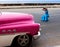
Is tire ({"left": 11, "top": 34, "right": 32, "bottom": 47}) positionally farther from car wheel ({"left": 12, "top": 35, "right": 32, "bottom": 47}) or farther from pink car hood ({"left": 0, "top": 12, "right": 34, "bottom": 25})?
pink car hood ({"left": 0, "top": 12, "right": 34, "bottom": 25})

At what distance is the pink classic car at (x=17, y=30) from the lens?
21.4 feet

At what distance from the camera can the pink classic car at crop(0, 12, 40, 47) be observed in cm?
654

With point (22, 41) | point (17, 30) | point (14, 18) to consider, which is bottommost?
point (22, 41)

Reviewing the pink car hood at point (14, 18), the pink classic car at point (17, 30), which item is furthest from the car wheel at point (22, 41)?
the pink car hood at point (14, 18)

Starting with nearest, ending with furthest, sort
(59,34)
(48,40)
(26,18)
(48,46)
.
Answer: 1. (26,18)
2. (48,46)
3. (48,40)
4. (59,34)

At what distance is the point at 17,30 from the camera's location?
6.59 meters

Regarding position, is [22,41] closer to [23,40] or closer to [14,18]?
[23,40]

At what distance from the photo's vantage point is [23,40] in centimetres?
693

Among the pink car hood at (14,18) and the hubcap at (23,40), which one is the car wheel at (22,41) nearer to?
the hubcap at (23,40)

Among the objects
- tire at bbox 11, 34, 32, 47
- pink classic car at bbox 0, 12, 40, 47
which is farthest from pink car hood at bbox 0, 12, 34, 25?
tire at bbox 11, 34, 32, 47

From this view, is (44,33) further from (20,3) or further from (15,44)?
(20,3)

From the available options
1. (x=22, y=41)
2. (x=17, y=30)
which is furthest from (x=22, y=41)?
(x=17, y=30)

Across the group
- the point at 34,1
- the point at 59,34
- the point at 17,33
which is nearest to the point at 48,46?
the point at 17,33

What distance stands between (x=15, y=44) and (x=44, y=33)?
2.93 m
